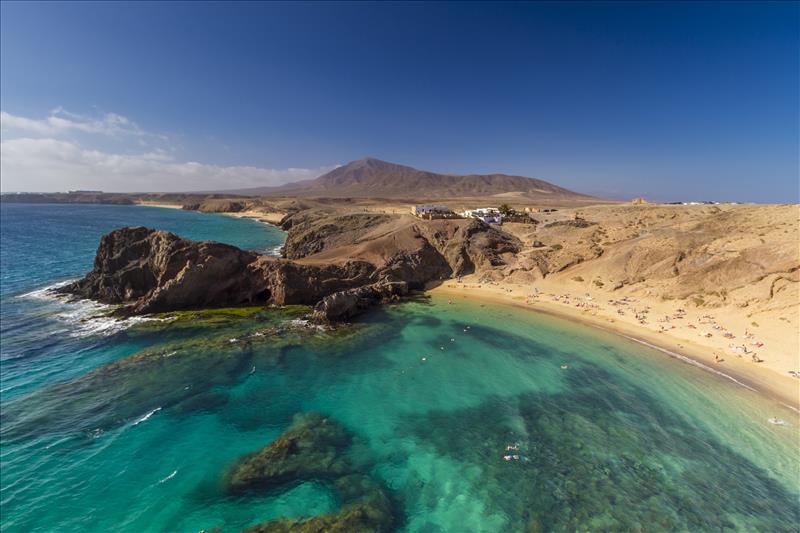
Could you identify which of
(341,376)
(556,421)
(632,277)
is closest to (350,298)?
(341,376)

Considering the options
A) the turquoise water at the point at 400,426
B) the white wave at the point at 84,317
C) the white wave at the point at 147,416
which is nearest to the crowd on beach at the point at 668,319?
the turquoise water at the point at 400,426

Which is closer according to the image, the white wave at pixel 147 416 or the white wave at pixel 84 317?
the white wave at pixel 147 416

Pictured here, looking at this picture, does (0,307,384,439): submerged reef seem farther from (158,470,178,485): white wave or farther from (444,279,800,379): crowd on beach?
(444,279,800,379): crowd on beach

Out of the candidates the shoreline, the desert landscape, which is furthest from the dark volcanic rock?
the shoreline

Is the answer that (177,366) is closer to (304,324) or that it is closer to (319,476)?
(304,324)

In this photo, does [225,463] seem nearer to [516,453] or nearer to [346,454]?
[346,454]

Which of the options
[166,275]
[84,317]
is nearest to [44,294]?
[84,317]

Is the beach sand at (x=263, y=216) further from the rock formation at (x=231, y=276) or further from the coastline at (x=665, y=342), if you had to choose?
the coastline at (x=665, y=342)
